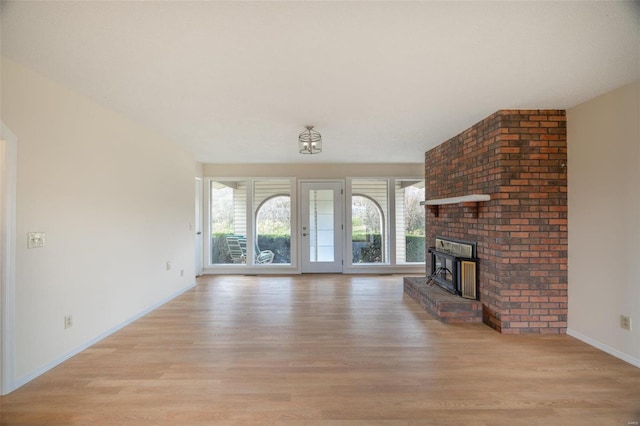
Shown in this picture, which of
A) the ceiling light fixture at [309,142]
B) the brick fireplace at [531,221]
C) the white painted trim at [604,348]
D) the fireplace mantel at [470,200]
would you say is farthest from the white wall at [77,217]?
the white painted trim at [604,348]

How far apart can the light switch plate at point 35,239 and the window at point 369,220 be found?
497 cm

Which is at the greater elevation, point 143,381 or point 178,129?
point 178,129

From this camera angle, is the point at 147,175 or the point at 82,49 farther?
the point at 147,175

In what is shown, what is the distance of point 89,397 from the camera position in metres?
1.99

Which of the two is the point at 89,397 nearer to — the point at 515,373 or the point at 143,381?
the point at 143,381

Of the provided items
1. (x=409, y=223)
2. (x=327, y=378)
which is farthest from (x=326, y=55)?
(x=409, y=223)

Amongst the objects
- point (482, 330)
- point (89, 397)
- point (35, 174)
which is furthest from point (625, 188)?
point (35, 174)

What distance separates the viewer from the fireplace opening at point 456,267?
3467 millimetres

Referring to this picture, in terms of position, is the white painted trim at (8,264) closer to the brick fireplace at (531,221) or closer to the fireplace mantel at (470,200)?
the fireplace mantel at (470,200)

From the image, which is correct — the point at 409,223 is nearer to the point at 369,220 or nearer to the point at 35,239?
the point at 369,220

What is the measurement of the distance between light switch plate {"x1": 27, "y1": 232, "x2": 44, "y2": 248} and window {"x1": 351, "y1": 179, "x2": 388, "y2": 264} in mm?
4969

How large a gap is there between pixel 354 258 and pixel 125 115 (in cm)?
481

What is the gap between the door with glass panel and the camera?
6.20 metres

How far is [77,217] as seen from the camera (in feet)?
8.57
